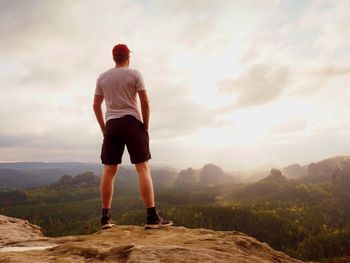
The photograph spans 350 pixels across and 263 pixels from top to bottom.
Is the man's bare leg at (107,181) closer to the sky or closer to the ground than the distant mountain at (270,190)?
closer to the sky

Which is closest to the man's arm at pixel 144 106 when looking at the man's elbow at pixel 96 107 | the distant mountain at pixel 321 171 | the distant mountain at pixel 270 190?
the man's elbow at pixel 96 107

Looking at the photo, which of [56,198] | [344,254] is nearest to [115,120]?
[344,254]

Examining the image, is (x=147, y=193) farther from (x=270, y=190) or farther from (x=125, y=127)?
(x=270, y=190)

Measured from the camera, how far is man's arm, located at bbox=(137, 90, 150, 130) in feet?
26.0

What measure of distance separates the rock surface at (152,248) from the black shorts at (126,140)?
62.7 inches

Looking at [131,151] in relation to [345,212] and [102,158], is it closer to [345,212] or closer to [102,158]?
[102,158]

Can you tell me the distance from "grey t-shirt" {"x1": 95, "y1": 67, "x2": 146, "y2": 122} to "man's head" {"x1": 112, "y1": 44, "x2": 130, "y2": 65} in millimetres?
221

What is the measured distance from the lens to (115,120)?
7938mm

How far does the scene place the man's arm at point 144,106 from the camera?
312 inches

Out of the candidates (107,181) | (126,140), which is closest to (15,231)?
(107,181)

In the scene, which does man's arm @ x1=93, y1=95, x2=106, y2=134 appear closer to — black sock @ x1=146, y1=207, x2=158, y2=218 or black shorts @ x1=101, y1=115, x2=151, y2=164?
black shorts @ x1=101, y1=115, x2=151, y2=164

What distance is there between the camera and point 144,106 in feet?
26.1

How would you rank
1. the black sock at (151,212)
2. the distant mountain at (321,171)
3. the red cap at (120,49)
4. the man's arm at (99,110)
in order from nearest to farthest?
the black sock at (151,212) < the red cap at (120,49) < the man's arm at (99,110) < the distant mountain at (321,171)

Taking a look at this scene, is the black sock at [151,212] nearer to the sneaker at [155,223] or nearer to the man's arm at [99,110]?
the sneaker at [155,223]
